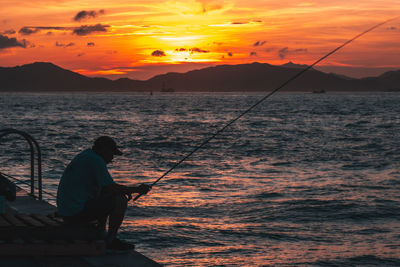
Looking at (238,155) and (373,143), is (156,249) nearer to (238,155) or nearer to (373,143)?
(238,155)

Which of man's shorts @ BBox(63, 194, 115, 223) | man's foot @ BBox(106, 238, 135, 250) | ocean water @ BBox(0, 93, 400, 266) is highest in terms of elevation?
man's shorts @ BBox(63, 194, 115, 223)

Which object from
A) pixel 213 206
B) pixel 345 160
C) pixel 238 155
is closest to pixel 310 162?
pixel 345 160

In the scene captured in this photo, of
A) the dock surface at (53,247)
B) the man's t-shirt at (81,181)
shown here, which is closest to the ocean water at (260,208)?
the dock surface at (53,247)

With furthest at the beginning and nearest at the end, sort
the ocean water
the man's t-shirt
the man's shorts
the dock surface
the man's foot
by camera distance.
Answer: the ocean water, the man's foot, the man's shorts, the man's t-shirt, the dock surface

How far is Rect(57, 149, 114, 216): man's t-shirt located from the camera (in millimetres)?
5555

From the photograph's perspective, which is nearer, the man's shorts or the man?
the man

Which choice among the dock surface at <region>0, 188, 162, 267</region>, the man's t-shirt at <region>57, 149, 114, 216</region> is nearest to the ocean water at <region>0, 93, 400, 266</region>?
the dock surface at <region>0, 188, 162, 267</region>

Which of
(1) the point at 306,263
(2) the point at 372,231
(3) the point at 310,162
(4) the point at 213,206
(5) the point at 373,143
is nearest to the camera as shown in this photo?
(1) the point at 306,263

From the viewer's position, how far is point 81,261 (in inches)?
214

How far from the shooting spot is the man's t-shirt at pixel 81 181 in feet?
18.2

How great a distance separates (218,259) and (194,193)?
5.79 meters

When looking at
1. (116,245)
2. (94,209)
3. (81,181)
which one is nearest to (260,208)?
(116,245)

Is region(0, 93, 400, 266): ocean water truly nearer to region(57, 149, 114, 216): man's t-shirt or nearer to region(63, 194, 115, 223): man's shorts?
region(63, 194, 115, 223): man's shorts

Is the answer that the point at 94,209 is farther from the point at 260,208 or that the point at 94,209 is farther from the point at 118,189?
the point at 260,208
